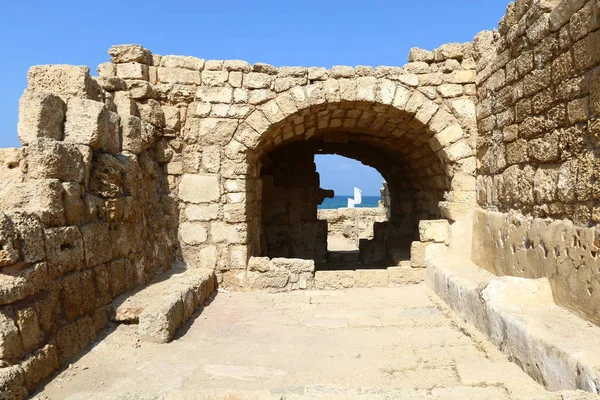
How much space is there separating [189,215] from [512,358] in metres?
4.07

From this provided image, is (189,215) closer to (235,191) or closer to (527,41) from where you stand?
(235,191)

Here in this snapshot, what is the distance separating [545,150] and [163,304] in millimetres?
3416

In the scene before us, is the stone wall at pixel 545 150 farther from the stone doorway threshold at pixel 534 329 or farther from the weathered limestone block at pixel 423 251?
the weathered limestone block at pixel 423 251

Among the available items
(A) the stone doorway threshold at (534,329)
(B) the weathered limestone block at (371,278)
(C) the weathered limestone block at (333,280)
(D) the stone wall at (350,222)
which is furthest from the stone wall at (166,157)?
(D) the stone wall at (350,222)

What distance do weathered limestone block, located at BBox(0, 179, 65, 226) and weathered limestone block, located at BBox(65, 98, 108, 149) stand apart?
0.70m

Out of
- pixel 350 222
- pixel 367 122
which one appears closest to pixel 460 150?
pixel 367 122

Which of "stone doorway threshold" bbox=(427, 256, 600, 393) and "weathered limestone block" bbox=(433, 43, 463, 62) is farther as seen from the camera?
"weathered limestone block" bbox=(433, 43, 463, 62)

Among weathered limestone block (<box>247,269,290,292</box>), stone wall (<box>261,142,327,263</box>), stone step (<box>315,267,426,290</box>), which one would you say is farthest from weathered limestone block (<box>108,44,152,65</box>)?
stone wall (<box>261,142,327,263</box>)

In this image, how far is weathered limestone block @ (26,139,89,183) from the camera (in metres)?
3.26

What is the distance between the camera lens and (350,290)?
5.90 metres

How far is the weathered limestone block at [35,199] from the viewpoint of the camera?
122 inches

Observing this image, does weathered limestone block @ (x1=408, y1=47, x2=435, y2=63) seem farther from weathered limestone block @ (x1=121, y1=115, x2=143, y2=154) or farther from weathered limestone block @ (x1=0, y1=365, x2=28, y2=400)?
weathered limestone block @ (x1=0, y1=365, x2=28, y2=400)

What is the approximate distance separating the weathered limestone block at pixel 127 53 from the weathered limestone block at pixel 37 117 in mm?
2089

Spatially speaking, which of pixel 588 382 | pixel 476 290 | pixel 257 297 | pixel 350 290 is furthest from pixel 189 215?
pixel 588 382
